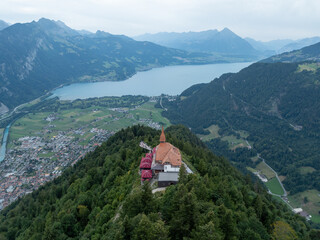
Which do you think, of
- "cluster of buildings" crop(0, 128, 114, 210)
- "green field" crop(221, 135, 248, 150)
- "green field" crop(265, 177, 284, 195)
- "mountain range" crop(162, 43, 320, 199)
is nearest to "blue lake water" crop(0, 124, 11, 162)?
"cluster of buildings" crop(0, 128, 114, 210)

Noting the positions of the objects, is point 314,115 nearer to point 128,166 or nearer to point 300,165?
point 300,165

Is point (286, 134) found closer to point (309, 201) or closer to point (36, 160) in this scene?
point (309, 201)

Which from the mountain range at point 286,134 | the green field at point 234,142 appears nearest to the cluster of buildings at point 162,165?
the mountain range at point 286,134

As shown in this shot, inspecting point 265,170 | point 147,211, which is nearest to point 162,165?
point 147,211

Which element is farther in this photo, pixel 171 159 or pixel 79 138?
pixel 79 138

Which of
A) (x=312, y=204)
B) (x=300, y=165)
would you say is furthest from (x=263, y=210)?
(x=300, y=165)

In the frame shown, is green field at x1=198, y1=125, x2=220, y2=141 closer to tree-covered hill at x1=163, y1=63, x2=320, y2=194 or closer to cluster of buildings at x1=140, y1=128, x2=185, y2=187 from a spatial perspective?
tree-covered hill at x1=163, y1=63, x2=320, y2=194

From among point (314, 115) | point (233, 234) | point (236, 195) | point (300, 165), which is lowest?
point (300, 165)
